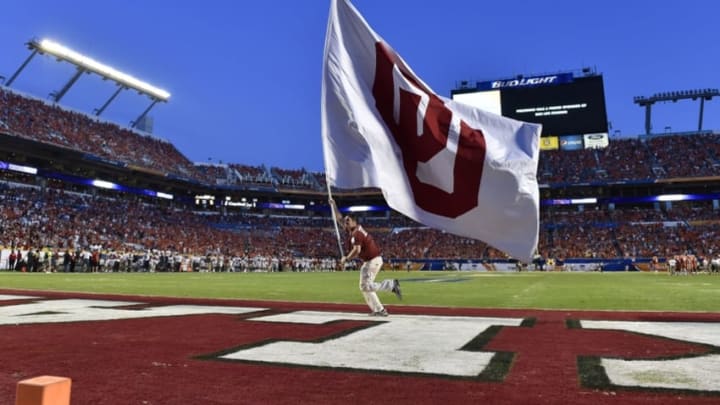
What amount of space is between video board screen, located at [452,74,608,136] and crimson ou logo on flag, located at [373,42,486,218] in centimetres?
5535

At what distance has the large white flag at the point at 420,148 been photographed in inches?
238

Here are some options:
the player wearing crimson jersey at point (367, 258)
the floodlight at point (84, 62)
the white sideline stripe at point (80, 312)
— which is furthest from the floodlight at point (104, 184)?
the player wearing crimson jersey at point (367, 258)

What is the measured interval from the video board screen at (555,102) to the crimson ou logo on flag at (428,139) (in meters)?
55.3

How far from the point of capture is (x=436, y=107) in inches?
265

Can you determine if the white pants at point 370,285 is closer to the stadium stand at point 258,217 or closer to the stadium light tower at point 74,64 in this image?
the stadium stand at point 258,217

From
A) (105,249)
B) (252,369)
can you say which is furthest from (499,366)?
(105,249)

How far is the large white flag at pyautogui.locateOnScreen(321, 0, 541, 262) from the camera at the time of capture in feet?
19.9

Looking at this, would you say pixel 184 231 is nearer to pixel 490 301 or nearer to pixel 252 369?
pixel 490 301

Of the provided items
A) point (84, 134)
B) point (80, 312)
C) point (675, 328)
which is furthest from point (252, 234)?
point (675, 328)

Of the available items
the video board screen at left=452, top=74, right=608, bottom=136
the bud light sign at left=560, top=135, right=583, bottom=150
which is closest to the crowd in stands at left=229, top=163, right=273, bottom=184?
the video board screen at left=452, top=74, right=608, bottom=136

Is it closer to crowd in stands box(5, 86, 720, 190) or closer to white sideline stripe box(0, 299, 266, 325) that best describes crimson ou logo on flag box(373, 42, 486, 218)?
white sideline stripe box(0, 299, 266, 325)

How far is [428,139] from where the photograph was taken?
259 inches

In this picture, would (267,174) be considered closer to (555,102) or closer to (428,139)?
(555,102)

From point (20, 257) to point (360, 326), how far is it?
34.6 metres
